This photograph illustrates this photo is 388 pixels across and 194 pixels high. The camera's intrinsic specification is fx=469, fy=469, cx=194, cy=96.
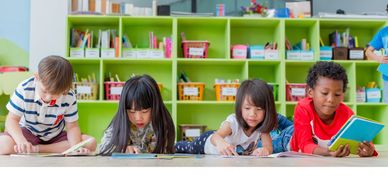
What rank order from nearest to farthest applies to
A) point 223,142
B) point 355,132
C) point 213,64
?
point 355,132, point 223,142, point 213,64

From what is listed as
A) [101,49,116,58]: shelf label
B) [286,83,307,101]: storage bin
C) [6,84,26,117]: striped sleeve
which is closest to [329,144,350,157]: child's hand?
[6,84,26,117]: striped sleeve

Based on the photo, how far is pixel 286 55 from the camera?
3824mm

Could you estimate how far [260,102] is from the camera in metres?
1.85

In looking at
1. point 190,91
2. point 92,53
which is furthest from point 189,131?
point 92,53

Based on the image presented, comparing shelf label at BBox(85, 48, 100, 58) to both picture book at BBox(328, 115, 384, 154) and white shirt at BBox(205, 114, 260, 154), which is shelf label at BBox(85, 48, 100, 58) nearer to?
white shirt at BBox(205, 114, 260, 154)

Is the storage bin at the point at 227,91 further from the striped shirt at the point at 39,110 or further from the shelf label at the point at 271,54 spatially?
the striped shirt at the point at 39,110

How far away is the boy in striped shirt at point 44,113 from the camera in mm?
1669

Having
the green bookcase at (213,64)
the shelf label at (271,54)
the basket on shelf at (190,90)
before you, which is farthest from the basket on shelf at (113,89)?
the shelf label at (271,54)

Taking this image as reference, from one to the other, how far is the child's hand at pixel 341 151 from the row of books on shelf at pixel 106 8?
8.49ft

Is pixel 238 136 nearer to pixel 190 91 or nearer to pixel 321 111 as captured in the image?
pixel 321 111

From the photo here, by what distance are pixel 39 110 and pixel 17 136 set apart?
0.18 metres

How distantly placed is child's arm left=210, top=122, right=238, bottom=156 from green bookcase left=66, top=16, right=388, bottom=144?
1.78 meters

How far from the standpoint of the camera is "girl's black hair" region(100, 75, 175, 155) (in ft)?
5.50
